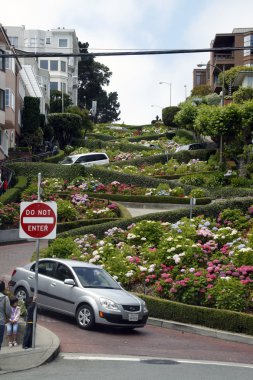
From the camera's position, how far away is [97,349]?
614 inches

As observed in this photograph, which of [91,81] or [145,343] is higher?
[91,81]

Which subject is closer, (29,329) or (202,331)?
(29,329)

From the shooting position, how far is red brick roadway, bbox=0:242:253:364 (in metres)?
15.6

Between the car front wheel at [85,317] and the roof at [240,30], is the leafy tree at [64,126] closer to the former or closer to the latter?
the roof at [240,30]

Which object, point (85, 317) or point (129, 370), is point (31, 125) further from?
point (129, 370)

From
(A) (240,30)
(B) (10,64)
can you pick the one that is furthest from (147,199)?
(A) (240,30)

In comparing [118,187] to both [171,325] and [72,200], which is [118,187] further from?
[171,325]

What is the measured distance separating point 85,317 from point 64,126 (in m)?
61.7

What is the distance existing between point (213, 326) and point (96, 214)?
56.4ft

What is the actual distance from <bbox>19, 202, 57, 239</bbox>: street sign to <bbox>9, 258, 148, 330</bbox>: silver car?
318cm

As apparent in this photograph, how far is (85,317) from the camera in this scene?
17.6 m

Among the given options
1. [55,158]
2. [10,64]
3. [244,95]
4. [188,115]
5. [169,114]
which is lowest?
[55,158]

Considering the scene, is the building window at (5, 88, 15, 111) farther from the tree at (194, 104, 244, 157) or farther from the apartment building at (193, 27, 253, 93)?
the apartment building at (193, 27, 253, 93)

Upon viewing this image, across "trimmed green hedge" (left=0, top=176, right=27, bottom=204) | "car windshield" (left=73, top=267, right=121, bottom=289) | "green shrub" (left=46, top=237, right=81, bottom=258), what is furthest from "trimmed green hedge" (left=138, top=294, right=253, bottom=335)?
"trimmed green hedge" (left=0, top=176, right=27, bottom=204)
